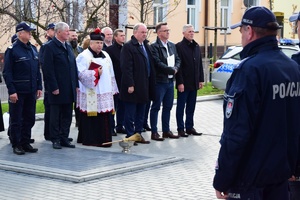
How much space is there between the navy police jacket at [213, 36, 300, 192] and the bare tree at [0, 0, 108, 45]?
1335 cm

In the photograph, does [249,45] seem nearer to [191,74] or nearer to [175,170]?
[175,170]

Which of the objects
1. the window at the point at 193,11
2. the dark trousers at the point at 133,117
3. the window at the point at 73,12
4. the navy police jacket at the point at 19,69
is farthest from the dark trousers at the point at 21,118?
the window at the point at 193,11

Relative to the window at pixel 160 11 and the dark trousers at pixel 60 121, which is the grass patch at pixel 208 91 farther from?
the window at pixel 160 11

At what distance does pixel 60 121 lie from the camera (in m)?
11.4

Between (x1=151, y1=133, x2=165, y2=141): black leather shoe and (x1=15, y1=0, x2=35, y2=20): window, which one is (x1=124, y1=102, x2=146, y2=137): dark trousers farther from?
(x1=15, y1=0, x2=35, y2=20): window

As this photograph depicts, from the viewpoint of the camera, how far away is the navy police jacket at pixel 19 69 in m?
10.6

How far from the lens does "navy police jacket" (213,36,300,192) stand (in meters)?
4.46

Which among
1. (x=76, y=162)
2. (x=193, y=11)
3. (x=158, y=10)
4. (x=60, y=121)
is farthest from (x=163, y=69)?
(x=193, y=11)

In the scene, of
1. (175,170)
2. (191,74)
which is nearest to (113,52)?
(191,74)

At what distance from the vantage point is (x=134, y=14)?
3219 centimetres

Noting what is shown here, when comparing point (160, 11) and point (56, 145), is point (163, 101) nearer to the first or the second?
point (56, 145)

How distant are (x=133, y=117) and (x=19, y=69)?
226 cm

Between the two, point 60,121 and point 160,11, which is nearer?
point 60,121

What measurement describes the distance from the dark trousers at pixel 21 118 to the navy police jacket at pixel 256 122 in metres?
6.63
